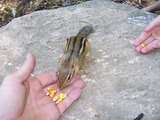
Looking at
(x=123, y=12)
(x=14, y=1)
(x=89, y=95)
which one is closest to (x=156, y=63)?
(x=89, y=95)

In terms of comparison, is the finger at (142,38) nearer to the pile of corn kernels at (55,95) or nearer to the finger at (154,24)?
the finger at (154,24)

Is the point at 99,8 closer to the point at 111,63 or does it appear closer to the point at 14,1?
the point at 111,63

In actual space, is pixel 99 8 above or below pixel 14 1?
above

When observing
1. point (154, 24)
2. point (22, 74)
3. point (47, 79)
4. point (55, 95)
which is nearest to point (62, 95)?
point (55, 95)

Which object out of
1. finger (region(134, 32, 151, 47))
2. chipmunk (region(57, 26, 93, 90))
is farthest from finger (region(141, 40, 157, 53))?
chipmunk (region(57, 26, 93, 90))

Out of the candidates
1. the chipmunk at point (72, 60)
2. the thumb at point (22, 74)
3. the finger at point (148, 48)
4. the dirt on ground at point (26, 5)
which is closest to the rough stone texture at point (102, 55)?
the finger at point (148, 48)

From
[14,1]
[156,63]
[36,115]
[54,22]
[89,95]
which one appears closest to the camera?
[36,115]
